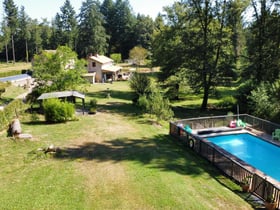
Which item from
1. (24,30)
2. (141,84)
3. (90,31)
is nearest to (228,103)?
(141,84)

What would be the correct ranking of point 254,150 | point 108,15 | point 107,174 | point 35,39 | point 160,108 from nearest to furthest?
1. point 107,174
2. point 254,150
3. point 160,108
4. point 35,39
5. point 108,15

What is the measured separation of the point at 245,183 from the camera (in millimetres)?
9727

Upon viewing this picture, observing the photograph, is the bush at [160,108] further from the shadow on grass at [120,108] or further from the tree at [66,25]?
the tree at [66,25]

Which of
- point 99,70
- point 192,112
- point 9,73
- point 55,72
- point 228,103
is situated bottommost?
point 192,112

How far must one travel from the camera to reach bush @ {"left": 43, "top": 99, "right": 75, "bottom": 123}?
57.8 ft

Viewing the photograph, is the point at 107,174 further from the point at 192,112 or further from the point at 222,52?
the point at 222,52

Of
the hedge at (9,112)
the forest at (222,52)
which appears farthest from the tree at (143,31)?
the hedge at (9,112)

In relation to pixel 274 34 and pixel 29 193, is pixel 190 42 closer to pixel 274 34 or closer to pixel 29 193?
pixel 274 34

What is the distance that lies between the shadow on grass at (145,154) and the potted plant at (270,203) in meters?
2.65

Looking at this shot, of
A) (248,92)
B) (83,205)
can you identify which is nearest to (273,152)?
(248,92)

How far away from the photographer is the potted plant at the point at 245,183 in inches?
376

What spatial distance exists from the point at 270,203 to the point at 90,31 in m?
59.5

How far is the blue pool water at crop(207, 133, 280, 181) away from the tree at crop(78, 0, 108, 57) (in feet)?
162

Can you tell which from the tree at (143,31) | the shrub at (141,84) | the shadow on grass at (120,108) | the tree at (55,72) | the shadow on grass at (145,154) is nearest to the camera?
the shadow on grass at (145,154)
